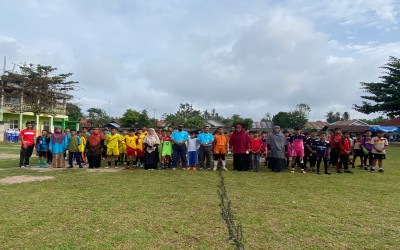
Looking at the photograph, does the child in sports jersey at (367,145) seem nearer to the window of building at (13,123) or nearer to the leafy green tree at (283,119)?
the window of building at (13,123)

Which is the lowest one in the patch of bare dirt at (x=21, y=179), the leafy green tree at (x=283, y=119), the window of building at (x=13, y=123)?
the patch of bare dirt at (x=21, y=179)

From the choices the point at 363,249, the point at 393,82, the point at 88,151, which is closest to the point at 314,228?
the point at 363,249

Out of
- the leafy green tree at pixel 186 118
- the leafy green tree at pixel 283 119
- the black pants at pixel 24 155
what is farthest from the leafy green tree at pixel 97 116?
the black pants at pixel 24 155

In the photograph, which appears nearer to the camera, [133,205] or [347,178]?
[133,205]

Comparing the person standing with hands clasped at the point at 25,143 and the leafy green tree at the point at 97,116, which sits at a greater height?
the leafy green tree at the point at 97,116

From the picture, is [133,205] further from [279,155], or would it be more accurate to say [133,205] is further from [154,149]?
[279,155]

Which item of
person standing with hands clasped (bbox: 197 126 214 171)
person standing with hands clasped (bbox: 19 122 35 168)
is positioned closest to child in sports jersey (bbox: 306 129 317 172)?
person standing with hands clasped (bbox: 197 126 214 171)

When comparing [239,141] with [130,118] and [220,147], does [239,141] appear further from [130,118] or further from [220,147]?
[130,118]

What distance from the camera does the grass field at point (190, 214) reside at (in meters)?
3.25

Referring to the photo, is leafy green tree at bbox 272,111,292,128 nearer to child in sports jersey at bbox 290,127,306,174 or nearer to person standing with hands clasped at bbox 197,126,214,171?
child in sports jersey at bbox 290,127,306,174

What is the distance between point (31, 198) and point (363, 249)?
18.1 feet

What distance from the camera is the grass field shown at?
3.25m

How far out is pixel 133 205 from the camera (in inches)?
184

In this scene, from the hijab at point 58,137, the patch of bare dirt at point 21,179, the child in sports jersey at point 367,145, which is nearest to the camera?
the patch of bare dirt at point 21,179
